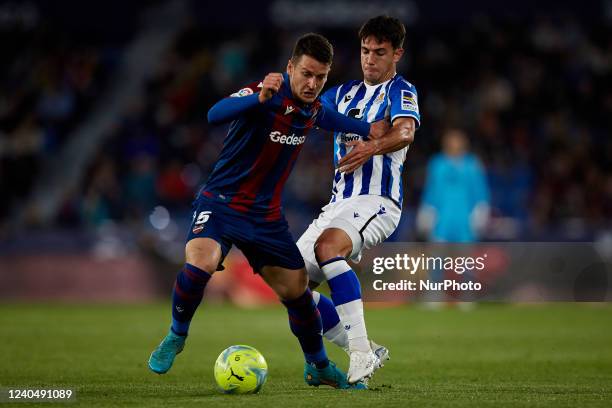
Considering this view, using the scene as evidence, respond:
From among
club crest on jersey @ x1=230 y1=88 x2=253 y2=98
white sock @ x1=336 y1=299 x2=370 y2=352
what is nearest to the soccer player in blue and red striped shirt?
club crest on jersey @ x1=230 y1=88 x2=253 y2=98

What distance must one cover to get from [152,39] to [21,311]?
8599 mm

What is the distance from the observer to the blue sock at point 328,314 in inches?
277

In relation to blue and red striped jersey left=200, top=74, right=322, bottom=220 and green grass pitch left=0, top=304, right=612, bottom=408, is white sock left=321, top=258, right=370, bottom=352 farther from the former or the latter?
blue and red striped jersey left=200, top=74, right=322, bottom=220

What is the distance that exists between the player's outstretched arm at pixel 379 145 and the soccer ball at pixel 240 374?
53.2 inches

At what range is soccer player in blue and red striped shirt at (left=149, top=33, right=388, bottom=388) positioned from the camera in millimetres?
6328

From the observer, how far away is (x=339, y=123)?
6.75 metres

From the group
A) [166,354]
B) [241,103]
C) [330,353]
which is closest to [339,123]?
[241,103]

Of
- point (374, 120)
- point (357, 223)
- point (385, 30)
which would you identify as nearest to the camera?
point (357, 223)

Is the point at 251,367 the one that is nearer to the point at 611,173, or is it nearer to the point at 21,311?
the point at 21,311

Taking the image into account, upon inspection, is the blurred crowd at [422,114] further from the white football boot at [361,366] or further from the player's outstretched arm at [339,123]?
the white football boot at [361,366]

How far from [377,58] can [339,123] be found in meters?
0.59

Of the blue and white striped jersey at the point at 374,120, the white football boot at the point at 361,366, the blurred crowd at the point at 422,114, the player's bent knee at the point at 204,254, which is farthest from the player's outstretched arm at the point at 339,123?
the blurred crowd at the point at 422,114

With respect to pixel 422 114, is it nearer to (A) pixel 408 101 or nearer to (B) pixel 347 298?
(A) pixel 408 101

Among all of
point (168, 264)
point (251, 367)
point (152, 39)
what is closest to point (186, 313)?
point (251, 367)
